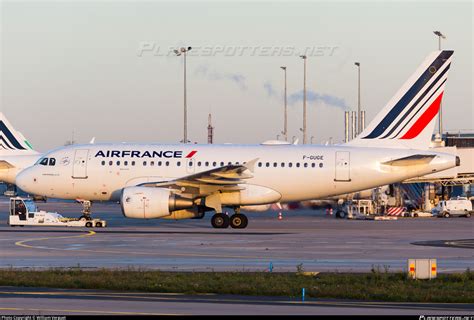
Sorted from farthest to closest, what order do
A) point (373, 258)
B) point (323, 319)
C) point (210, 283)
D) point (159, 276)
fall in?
point (373, 258), point (159, 276), point (210, 283), point (323, 319)

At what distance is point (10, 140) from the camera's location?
63375mm

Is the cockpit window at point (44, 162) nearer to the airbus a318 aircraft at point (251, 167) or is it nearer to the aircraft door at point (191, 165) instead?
the airbus a318 aircraft at point (251, 167)

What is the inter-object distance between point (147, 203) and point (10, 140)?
20856mm

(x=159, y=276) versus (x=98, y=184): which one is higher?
(x=98, y=184)

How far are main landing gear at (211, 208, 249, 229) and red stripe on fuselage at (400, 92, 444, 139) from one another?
32.7 ft

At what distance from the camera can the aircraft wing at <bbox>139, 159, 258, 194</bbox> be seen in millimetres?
46750

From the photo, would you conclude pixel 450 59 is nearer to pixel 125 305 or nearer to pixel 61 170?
pixel 61 170

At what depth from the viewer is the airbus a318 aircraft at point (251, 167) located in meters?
49.5

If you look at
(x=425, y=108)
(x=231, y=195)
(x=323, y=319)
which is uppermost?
(x=425, y=108)

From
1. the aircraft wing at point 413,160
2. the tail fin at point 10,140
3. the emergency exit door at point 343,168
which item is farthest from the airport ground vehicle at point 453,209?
the tail fin at point 10,140

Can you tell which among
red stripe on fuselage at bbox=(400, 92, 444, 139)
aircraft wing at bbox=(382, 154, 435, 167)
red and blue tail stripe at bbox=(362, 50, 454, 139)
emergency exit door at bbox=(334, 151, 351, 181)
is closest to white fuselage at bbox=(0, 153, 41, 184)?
emergency exit door at bbox=(334, 151, 351, 181)

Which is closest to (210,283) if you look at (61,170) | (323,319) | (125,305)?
(125,305)

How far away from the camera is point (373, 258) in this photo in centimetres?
3161

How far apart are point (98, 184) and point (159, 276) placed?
25307mm
